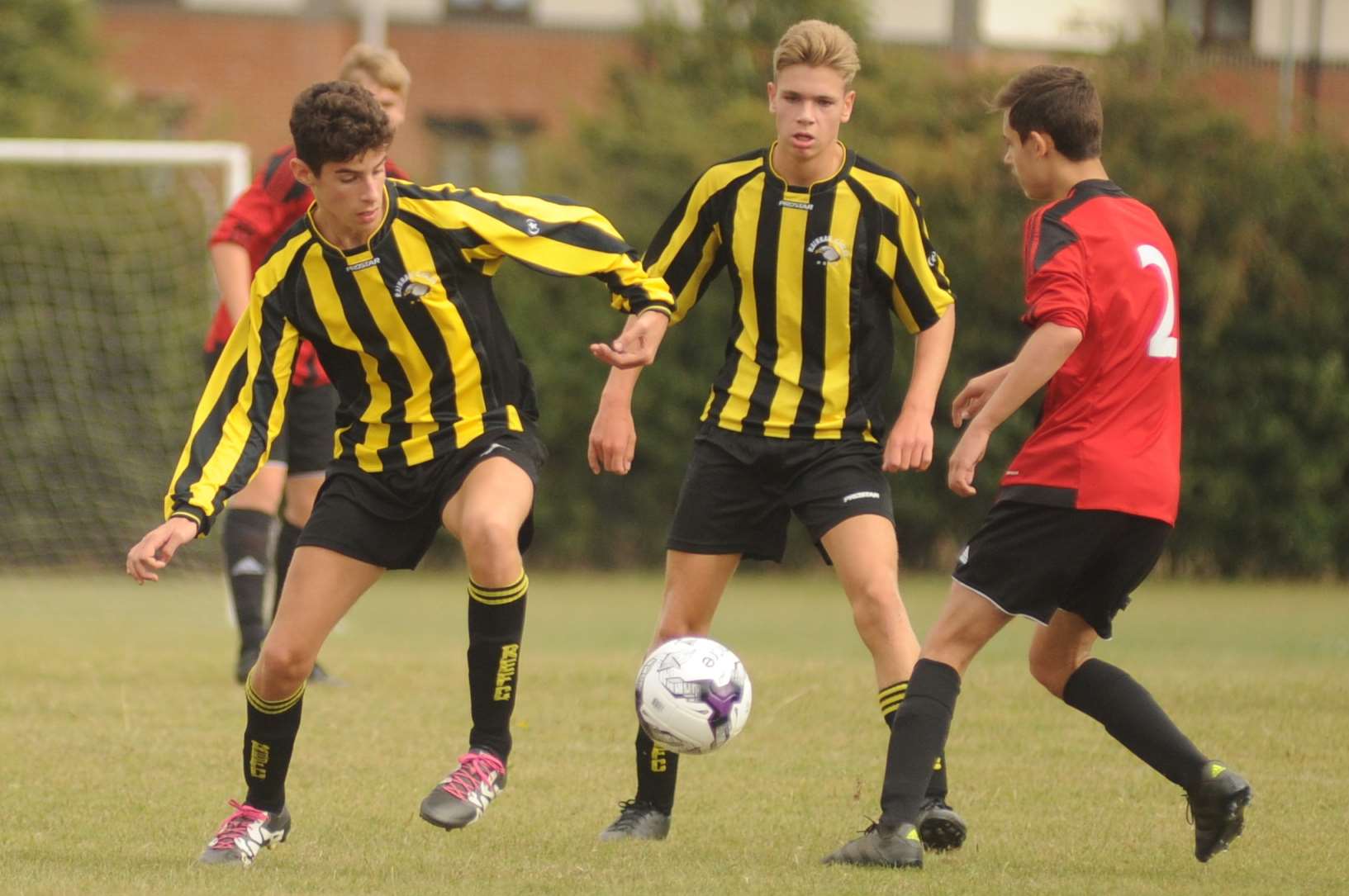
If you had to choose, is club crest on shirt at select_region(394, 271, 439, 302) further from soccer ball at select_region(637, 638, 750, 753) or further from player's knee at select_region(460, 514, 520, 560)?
soccer ball at select_region(637, 638, 750, 753)

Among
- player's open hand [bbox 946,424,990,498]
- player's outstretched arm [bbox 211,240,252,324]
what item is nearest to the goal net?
player's outstretched arm [bbox 211,240,252,324]

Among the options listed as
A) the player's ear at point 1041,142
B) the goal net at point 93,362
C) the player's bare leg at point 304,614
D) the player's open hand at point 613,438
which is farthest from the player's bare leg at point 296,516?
the goal net at point 93,362

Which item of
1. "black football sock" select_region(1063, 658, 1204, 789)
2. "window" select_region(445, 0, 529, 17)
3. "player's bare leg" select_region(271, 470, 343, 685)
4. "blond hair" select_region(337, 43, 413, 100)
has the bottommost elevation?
"window" select_region(445, 0, 529, 17)

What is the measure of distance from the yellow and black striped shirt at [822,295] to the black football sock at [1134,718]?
0.86 meters

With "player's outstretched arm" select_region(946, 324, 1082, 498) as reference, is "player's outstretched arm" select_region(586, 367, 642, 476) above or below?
below

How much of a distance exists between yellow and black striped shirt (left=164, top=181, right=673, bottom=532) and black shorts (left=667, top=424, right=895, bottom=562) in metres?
0.55

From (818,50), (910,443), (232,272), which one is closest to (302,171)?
(818,50)

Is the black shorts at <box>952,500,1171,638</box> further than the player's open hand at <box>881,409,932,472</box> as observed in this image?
No

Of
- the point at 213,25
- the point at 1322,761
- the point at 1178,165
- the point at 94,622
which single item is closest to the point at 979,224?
the point at 1178,165

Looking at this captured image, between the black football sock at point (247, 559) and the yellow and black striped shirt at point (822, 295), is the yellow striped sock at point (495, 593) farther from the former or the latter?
the black football sock at point (247, 559)

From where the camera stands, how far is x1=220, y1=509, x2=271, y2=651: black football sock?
7562 mm

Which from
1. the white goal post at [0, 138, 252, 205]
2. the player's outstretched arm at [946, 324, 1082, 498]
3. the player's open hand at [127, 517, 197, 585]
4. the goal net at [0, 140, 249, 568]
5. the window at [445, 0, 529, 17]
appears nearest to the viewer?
the player's open hand at [127, 517, 197, 585]

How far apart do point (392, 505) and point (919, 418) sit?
4.43ft

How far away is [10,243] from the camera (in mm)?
14344
